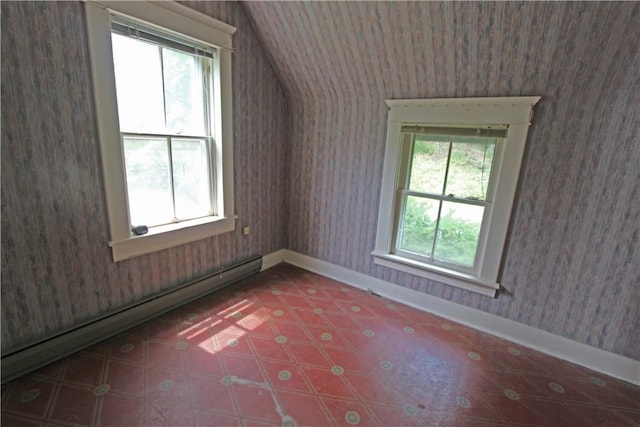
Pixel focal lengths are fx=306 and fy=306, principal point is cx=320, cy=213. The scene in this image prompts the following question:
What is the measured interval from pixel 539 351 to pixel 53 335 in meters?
3.47

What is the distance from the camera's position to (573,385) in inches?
80.7

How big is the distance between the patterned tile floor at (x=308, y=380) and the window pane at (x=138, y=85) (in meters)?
1.58

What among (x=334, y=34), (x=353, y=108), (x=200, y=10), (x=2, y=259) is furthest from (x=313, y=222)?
(x=2, y=259)

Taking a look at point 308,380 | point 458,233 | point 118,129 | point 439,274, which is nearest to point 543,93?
point 458,233

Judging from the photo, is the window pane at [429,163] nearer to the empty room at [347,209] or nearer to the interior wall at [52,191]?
the empty room at [347,209]

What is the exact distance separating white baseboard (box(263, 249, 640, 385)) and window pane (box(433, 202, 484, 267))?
417mm

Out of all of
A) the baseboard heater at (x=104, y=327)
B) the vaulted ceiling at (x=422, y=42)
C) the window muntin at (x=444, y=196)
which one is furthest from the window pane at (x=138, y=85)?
the window muntin at (x=444, y=196)

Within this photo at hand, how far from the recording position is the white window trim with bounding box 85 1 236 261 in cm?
195

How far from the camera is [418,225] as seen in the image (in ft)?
9.49

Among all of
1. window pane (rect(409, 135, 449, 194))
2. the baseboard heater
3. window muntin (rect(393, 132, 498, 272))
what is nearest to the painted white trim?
window muntin (rect(393, 132, 498, 272))

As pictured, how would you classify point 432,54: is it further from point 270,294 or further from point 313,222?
point 270,294

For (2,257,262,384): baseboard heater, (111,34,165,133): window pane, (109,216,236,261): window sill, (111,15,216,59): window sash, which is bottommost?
(2,257,262,384): baseboard heater

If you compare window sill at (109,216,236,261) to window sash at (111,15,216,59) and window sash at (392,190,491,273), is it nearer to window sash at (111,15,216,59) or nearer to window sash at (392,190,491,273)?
window sash at (111,15,216,59)

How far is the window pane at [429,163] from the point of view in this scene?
8.74 feet
